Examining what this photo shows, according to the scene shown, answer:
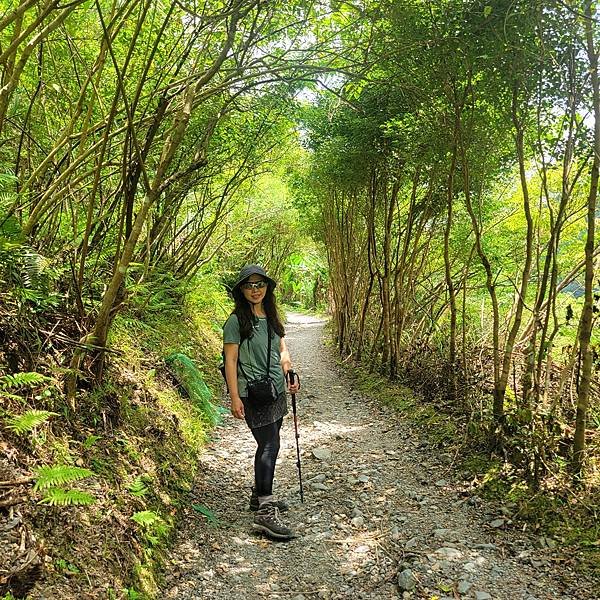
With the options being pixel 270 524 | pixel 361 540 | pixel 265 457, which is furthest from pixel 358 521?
pixel 265 457

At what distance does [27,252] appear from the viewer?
350cm

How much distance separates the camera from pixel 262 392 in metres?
Answer: 3.96

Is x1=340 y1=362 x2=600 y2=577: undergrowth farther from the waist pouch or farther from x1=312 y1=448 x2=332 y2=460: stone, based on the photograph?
the waist pouch

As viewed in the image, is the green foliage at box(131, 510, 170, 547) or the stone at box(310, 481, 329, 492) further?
the stone at box(310, 481, 329, 492)

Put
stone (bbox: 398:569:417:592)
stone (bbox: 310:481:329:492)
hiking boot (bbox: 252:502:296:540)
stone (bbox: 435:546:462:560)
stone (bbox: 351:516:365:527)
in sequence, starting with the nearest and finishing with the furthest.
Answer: stone (bbox: 398:569:417:592) < stone (bbox: 435:546:462:560) < hiking boot (bbox: 252:502:296:540) < stone (bbox: 351:516:365:527) < stone (bbox: 310:481:329:492)

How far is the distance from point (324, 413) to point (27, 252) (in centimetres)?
507

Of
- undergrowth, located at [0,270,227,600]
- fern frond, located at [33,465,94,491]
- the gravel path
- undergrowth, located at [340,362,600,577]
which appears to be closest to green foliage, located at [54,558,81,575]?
undergrowth, located at [0,270,227,600]

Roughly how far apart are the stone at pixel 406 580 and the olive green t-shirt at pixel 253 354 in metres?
1.47

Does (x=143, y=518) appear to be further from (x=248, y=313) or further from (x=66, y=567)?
(x=248, y=313)

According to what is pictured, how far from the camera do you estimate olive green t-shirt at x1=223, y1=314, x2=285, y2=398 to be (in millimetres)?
3990

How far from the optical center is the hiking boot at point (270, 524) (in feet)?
12.6

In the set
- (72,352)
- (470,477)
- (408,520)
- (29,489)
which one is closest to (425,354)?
(470,477)

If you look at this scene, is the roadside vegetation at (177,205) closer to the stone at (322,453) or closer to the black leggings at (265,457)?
the black leggings at (265,457)

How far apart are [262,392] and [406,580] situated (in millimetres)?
1524
